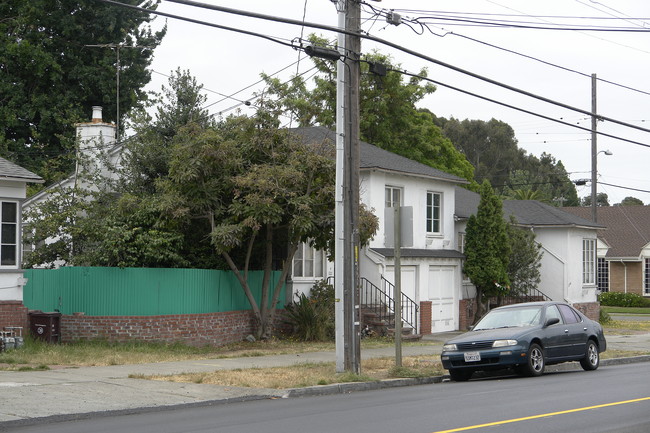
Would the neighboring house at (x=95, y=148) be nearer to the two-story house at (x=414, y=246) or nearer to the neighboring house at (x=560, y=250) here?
the two-story house at (x=414, y=246)

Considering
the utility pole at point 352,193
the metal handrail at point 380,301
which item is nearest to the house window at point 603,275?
the metal handrail at point 380,301

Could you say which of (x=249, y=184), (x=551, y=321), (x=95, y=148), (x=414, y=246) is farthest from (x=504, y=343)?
(x=95, y=148)

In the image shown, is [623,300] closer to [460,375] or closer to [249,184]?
[249,184]

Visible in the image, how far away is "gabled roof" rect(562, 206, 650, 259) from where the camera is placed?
55.5 m

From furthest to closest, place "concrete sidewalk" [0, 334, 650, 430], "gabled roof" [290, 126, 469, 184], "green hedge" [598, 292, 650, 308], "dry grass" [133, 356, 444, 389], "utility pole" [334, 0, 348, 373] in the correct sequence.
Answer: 1. "green hedge" [598, 292, 650, 308]
2. "gabled roof" [290, 126, 469, 184]
3. "utility pole" [334, 0, 348, 373]
4. "dry grass" [133, 356, 444, 389]
5. "concrete sidewalk" [0, 334, 650, 430]

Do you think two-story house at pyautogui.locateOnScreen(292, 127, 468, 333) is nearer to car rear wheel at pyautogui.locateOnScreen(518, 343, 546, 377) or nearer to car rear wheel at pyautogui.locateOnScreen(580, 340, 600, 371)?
car rear wheel at pyautogui.locateOnScreen(580, 340, 600, 371)

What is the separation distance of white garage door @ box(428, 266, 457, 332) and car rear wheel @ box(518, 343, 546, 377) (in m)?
12.4

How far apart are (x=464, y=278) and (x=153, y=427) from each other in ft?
72.0

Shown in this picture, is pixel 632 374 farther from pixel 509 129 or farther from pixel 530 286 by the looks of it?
pixel 509 129

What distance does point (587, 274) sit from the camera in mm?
37219

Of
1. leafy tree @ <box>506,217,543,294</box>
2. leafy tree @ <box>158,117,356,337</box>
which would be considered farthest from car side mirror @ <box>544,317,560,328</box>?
leafy tree @ <box>506,217,543,294</box>

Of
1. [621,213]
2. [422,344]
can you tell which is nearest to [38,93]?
[422,344]

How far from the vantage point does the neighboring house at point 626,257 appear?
181 ft

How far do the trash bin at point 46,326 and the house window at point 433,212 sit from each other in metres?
13.3
